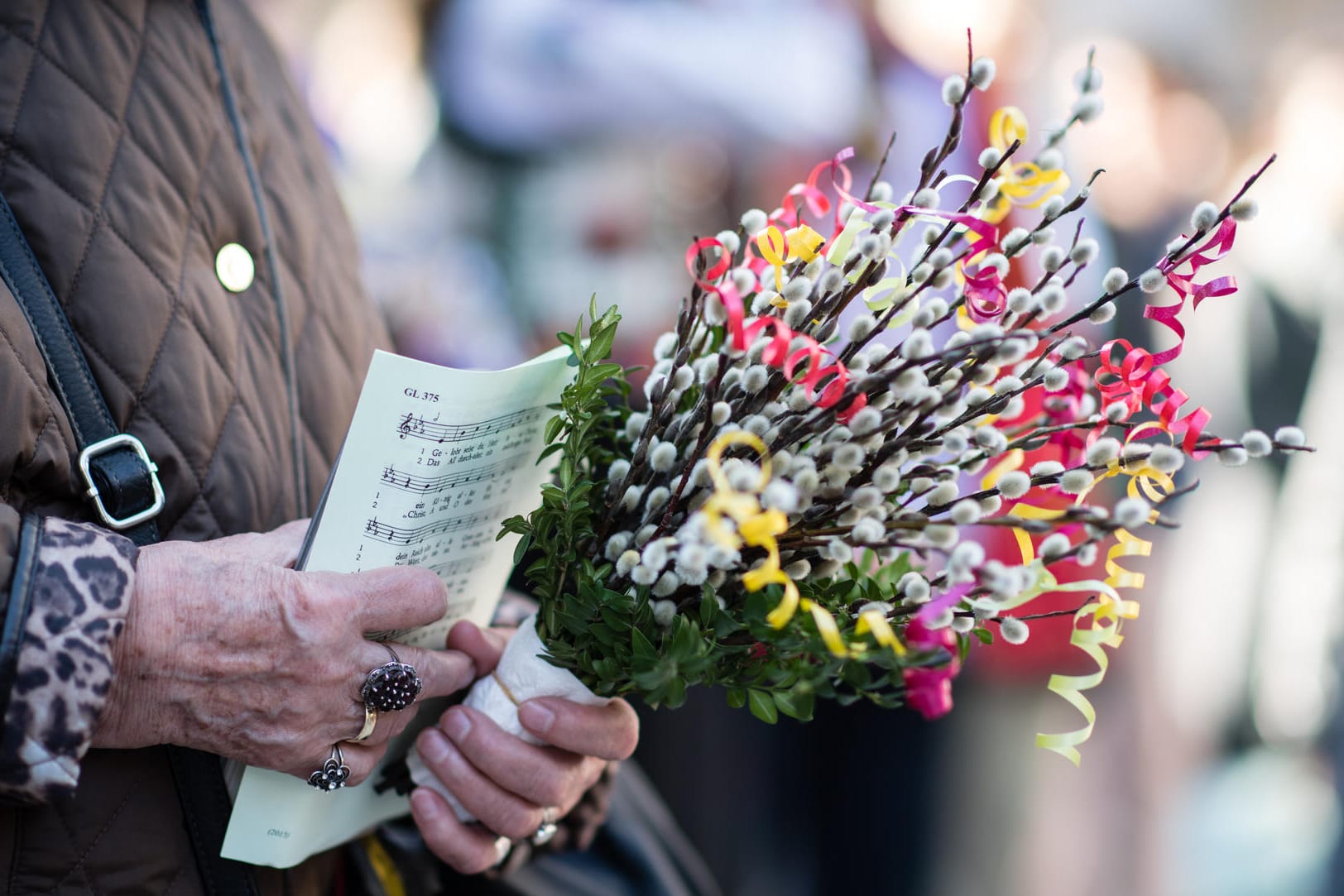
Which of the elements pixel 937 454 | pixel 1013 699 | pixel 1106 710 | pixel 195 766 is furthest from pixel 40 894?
pixel 1106 710

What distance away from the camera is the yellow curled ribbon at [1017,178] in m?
0.69

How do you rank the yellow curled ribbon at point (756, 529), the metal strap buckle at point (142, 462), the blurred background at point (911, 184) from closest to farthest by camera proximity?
the yellow curled ribbon at point (756, 529)
the metal strap buckle at point (142, 462)
the blurred background at point (911, 184)

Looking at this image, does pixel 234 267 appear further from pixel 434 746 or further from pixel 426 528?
pixel 434 746

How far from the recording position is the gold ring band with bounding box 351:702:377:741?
0.76 meters

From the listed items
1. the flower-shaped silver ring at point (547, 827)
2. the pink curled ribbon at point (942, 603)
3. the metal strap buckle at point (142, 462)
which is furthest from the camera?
the flower-shaped silver ring at point (547, 827)

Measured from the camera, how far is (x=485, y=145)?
3.03 metres

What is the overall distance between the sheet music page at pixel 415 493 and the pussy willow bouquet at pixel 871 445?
49mm

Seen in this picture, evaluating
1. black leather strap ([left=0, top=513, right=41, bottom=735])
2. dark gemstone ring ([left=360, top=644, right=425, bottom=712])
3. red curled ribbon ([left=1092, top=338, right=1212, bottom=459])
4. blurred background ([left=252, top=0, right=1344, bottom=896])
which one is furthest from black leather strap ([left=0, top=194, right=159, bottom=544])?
blurred background ([left=252, top=0, right=1344, bottom=896])

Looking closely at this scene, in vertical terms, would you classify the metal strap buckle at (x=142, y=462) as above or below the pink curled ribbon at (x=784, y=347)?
below

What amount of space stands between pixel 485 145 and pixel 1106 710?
2.34m

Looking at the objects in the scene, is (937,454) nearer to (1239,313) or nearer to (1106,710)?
(1106,710)

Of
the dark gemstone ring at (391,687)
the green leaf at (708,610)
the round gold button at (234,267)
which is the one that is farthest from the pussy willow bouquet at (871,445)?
the round gold button at (234,267)

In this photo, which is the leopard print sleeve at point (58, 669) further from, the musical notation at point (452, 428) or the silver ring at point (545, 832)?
the silver ring at point (545, 832)

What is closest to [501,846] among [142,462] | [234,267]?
[142,462]
